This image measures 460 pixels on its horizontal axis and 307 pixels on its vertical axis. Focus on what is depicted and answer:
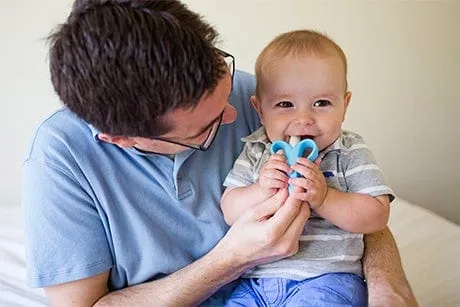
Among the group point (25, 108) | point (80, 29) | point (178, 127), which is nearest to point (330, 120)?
point (178, 127)

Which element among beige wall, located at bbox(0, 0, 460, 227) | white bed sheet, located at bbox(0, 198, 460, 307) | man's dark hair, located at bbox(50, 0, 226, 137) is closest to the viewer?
man's dark hair, located at bbox(50, 0, 226, 137)

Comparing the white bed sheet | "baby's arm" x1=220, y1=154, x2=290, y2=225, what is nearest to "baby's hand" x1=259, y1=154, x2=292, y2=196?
"baby's arm" x1=220, y1=154, x2=290, y2=225

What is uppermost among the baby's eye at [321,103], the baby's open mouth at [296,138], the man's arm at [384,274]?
the baby's eye at [321,103]

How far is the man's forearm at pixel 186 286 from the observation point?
1.06 meters

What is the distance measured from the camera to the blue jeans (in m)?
1.03

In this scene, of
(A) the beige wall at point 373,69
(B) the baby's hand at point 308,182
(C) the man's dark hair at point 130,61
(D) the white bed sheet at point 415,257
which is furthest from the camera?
(A) the beige wall at point 373,69

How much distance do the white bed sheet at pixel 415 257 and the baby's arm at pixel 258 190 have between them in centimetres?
53

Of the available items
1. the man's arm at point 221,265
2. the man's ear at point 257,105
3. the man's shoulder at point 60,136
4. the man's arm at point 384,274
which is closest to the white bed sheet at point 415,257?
the man's arm at point 384,274

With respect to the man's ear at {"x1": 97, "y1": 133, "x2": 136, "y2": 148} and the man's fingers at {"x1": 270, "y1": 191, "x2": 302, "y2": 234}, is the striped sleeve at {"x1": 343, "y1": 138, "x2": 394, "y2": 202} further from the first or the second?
the man's ear at {"x1": 97, "y1": 133, "x2": 136, "y2": 148}

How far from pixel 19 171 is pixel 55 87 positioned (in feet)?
4.05

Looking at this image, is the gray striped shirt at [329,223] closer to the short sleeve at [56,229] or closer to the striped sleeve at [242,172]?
the striped sleeve at [242,172]

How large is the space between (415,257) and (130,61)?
3.24 feet

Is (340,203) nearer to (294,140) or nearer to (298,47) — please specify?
(294,140)

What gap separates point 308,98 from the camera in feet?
3.49
